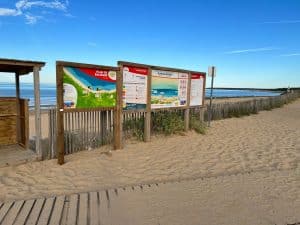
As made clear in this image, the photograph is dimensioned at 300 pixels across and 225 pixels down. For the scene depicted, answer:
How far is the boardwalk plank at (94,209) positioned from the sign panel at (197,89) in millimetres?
6989

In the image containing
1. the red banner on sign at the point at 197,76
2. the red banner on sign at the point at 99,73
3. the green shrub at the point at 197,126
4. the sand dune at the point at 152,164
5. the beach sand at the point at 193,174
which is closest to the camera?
the beach sand at the point at 193,174

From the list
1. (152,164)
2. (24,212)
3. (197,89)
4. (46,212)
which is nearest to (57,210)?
(46,212)

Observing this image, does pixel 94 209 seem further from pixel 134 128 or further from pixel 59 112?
pixel 134 128

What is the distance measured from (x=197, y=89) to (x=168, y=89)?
202cm

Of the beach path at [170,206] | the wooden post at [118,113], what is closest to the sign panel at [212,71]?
the wooden post at [118,113]

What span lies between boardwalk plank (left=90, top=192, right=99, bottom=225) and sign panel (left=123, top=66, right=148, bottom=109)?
12.4 feet

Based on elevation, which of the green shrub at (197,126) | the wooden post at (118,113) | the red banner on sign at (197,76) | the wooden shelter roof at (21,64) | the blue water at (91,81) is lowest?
the green shrub at (197,126)

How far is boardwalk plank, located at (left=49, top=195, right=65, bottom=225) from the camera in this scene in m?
3.46

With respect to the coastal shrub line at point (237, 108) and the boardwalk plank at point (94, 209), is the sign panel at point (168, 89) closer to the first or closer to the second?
the coastal shrub line at point (237, 108)

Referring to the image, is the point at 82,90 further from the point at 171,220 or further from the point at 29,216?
the point at 171,220

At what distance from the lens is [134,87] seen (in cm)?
796

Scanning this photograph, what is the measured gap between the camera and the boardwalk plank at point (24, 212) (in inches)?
135

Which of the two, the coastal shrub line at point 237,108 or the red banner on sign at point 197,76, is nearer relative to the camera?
the red banner on sign at point 197,76

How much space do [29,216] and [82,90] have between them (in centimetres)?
341
